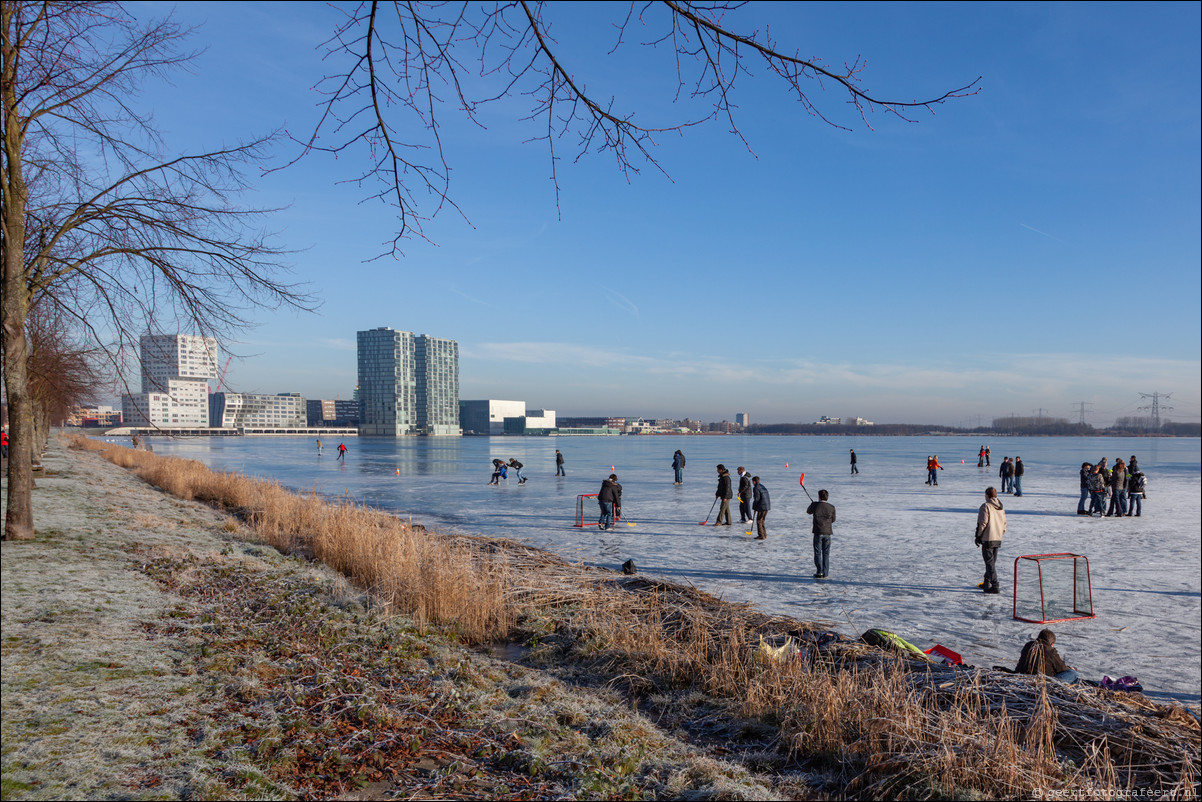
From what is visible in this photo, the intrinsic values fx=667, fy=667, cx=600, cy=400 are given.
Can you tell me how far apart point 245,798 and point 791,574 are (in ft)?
34.2

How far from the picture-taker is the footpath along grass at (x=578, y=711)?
4148 mm

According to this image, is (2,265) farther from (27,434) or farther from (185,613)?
(185,613)

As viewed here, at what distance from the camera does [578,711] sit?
17.9 feet

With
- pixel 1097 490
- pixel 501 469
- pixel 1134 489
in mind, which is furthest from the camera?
pixel 501 469

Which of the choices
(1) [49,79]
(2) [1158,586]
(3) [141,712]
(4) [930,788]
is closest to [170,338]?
(1) [49,79]

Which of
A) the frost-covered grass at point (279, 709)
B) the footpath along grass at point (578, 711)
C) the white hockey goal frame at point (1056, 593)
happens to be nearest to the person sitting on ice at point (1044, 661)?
the footpath along grass at point (578, 711)

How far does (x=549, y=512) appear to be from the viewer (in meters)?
21.6

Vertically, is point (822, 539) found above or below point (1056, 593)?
above

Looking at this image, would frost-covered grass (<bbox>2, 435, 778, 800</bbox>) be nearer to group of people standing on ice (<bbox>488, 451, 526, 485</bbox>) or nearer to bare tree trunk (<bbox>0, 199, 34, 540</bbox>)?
bare tree trunk (<bbox>0, 199, 34, 540</bbox>)

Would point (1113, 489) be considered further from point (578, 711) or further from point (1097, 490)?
point (578, 711)

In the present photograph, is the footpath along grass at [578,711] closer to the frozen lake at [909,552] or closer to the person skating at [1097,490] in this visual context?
the frozen lake at [909,552]

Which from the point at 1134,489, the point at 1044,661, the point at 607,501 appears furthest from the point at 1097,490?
the point at 1044,661

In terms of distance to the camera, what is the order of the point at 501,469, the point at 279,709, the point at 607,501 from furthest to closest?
the point at 501,469 < the point at 607,501 < the point at 279,709

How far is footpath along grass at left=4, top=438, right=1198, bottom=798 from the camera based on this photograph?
4148 mm
